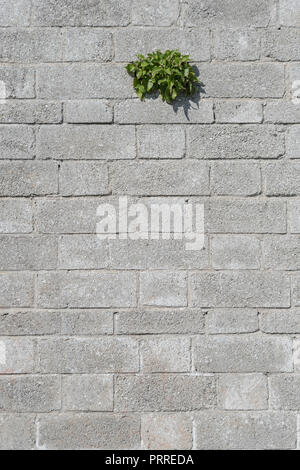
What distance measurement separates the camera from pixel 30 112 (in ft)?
9.61

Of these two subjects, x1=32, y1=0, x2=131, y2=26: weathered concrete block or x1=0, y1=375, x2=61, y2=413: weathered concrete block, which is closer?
x1=0, y1=375, x2=61, y2=413: weathered concrete block

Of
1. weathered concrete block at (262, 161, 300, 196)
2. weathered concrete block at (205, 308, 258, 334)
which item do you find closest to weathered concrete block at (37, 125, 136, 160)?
weathered concrete block at (262, 161, 300, 196)

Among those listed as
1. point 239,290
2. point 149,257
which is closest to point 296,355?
point 239,290

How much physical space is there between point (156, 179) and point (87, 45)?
82 cm

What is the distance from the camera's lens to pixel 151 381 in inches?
111

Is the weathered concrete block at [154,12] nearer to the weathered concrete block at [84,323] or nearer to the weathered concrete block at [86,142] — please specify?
the weathered concrete block at [86,142]

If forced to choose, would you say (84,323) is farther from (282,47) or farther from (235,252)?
(282,47)

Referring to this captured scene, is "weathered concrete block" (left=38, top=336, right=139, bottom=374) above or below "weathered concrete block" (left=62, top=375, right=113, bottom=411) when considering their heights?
above

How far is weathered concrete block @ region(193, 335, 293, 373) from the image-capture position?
9.32ft

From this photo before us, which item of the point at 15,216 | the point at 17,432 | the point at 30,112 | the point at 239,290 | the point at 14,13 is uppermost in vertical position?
the point at 14,13

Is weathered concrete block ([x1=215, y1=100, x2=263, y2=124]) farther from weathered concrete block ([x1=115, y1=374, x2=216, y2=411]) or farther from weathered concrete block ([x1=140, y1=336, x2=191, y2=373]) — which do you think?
weathered concrete block ([x1=115, y1=374, x2=216, y2=411])

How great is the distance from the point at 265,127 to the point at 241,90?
0.24 meters

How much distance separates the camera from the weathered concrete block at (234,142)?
9.61ft

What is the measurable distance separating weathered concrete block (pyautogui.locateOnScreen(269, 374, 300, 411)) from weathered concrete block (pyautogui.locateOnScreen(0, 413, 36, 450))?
1254 mm
